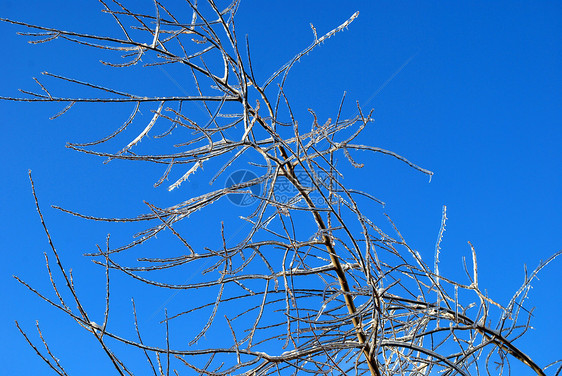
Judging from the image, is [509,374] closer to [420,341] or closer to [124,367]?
[420,341]

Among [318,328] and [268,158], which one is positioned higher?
[268,158]

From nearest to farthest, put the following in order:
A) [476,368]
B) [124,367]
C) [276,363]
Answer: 1. [124,367]
2. [276,363]
3. [476,368]

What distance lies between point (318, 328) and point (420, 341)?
1.91 ft

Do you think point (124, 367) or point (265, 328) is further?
point (265, 328)

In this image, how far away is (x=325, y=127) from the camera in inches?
97.2

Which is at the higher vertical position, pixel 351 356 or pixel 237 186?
pixel 237 186

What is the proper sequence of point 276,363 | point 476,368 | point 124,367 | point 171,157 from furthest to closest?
point 476,368
point 171,157
point 276,363
point 124,367

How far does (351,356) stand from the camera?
8.04 feet

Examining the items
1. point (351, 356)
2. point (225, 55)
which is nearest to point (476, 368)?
point (351, 356)

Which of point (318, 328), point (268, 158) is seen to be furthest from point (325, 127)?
point (318, 328)

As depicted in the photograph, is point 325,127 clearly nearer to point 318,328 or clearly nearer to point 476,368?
point 318,328

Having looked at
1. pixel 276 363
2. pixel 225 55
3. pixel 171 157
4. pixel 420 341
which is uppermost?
pixel 225 55

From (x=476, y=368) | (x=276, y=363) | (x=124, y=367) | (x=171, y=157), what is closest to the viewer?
(x=124, y=367)

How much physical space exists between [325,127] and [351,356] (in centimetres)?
104
